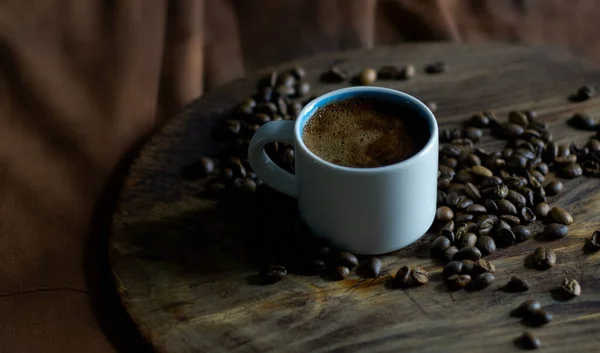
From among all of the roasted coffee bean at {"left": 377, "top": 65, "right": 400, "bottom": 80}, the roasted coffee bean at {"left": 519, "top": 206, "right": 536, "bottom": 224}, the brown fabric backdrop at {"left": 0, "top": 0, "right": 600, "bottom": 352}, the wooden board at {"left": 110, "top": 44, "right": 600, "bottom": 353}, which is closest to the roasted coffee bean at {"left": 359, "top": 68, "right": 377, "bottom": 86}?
the roasted coffee bean at {"left": 377, "top": 65, "right": 400, "bottom": 80}

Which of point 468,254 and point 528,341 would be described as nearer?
point 528,341

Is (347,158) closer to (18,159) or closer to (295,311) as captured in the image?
(295,311)

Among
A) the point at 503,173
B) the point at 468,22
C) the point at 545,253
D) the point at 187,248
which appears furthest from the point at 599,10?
the point at 187,248

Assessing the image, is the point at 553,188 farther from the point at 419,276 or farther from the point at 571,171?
the point at 419,276

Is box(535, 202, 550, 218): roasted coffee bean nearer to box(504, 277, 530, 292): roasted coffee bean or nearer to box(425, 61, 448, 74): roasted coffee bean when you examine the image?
box(504, 277, 530, 292): roasted coffee bean

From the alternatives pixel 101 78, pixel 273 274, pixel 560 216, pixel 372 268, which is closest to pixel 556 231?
pixel 560 216
